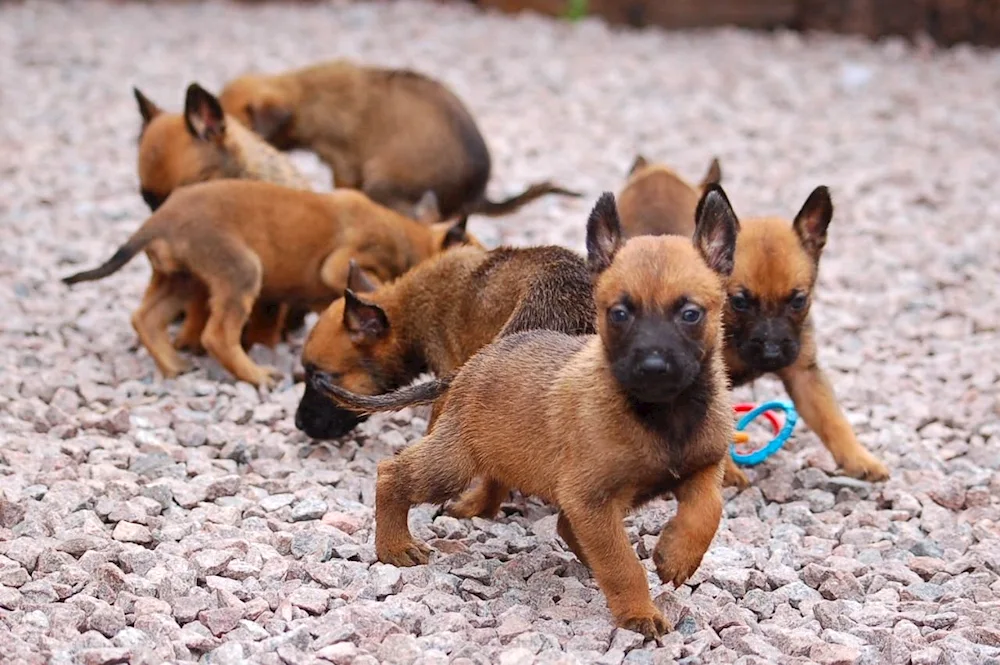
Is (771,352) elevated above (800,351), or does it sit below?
above

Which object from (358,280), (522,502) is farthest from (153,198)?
(522,502)

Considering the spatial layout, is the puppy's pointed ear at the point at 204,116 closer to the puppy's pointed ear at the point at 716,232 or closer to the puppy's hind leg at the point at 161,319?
the puppy's hind leg at the point at 161,319

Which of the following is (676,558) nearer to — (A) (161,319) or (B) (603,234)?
(B) (603,234)

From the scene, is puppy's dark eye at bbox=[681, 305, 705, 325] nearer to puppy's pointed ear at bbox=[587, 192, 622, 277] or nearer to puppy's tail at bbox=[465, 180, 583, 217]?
puppy's pointed ear at bbox=[587, 192, 622, 277]

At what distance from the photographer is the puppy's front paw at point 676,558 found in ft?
13.5

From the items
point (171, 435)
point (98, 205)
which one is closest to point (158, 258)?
point (171, 435)

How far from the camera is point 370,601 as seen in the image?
168 inches

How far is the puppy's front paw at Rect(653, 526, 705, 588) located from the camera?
4.12m

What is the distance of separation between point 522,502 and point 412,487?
0.82 metres

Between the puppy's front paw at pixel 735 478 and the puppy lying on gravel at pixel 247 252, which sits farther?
the puppy lying on gravel at pixel 247 252

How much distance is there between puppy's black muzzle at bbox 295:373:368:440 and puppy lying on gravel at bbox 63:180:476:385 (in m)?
0.80

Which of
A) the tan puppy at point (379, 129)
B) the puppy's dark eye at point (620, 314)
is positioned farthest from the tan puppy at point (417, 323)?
the tan puppy at point (379, 129)

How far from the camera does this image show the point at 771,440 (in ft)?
19.6

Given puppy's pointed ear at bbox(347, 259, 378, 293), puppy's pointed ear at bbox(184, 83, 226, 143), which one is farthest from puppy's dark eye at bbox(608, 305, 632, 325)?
puppy's pointed ear at bbox(184, 83, 226, 143)
